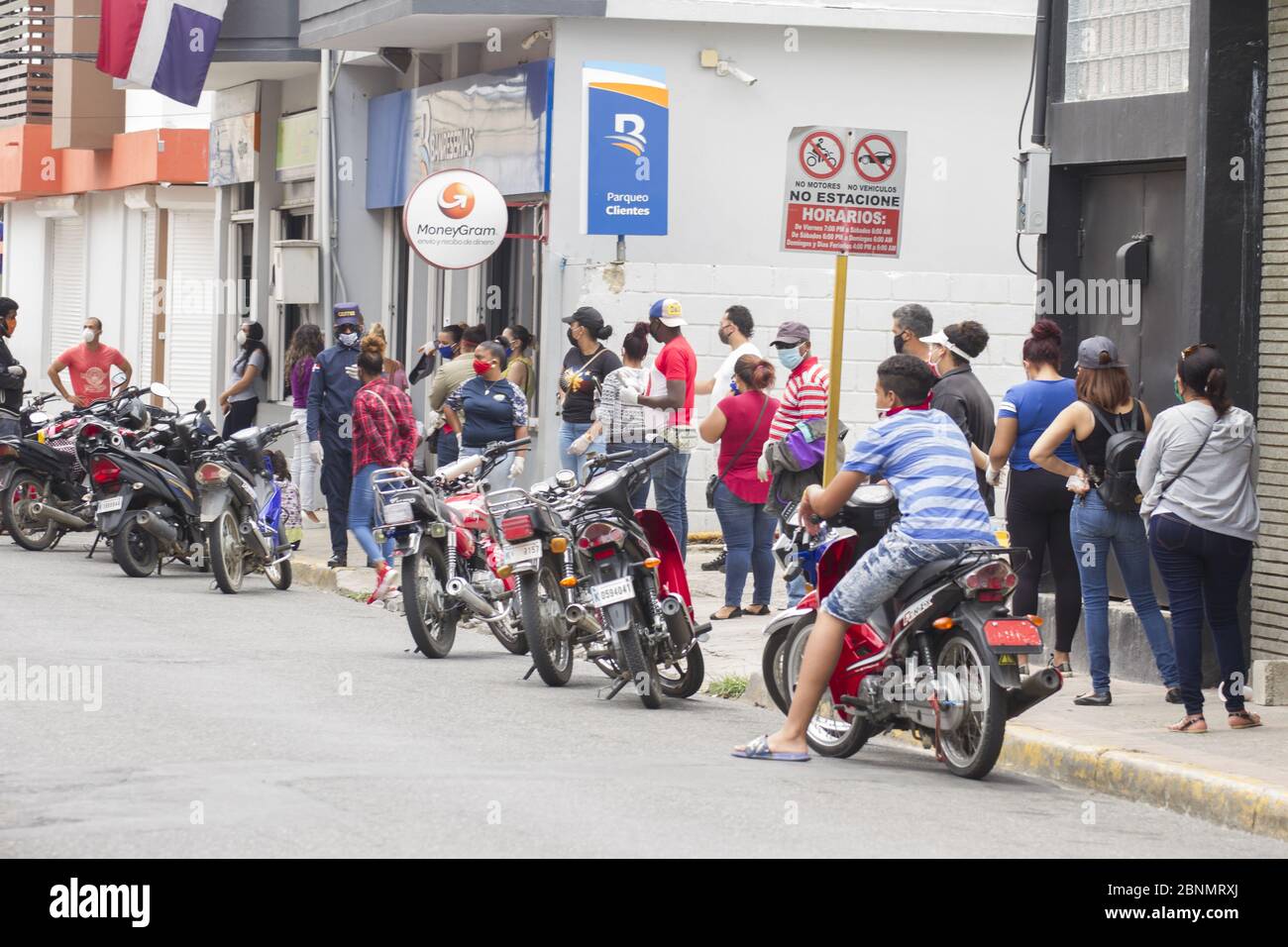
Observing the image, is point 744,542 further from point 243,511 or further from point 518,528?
point 243,511

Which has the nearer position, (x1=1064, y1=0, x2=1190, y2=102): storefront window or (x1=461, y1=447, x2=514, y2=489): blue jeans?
(x1=1064, y1=0, x2=1190, y2=102): storefront window

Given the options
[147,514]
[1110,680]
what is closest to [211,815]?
[1110,680]

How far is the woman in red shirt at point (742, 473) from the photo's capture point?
1403 cm

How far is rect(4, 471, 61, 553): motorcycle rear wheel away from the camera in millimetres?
18031

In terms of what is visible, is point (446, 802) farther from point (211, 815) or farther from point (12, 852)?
point (12, 852)

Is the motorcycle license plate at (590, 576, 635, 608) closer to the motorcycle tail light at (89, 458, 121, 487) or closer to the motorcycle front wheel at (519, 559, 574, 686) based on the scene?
the motorcycle front wheel at (519, 559, 574, 686)

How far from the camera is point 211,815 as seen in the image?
24.1 feet

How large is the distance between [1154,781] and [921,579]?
1.22 m

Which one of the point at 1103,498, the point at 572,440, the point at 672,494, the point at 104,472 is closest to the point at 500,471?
the point at 572,440

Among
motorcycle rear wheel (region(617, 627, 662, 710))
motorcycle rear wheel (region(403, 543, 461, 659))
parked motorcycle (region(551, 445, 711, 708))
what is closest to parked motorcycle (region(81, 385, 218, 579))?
motorcycle rear wheel (region(403, 543, 461, 659))

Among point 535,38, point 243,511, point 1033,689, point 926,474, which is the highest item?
point 535,38

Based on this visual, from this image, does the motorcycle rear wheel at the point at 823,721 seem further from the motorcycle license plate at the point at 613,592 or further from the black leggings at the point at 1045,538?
the black leggings at the point at 1045,538

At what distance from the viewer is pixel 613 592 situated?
10.4 m

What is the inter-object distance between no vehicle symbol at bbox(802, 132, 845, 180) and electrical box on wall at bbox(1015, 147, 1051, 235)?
178 cm
